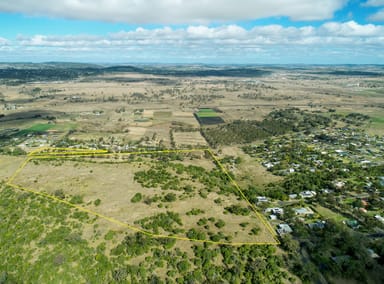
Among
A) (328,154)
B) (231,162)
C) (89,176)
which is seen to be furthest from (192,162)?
(328,154)

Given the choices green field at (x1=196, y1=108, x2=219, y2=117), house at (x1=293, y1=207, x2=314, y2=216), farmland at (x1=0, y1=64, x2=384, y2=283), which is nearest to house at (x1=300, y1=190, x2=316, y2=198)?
farmland at (x1=0, y1=64, x2=384, y2=283)

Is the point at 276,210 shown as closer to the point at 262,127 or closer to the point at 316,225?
the point at 316,225

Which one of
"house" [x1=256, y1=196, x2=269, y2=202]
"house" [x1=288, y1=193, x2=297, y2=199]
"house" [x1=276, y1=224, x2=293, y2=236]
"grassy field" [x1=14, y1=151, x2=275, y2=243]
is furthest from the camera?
"house" [x1=288, y1=193, x2=297, y2=199]

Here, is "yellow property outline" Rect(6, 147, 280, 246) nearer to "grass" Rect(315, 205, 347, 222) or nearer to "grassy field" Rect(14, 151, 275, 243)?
"grassy field" Rect(14, 151, 275, 243)

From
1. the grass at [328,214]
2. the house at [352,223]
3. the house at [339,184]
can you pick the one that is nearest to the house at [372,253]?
the house at [352,223]

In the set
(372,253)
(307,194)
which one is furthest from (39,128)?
(372,253)

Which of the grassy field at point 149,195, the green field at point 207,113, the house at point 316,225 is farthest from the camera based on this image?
the green field at point 207,113

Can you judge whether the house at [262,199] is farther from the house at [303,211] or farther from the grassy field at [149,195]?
the house at [303,211]
